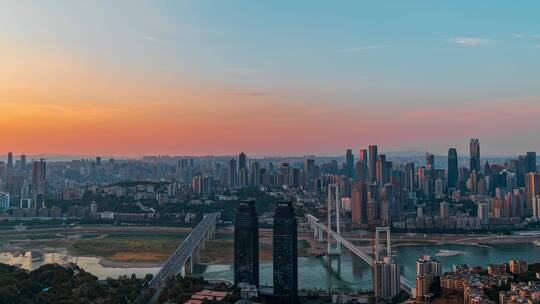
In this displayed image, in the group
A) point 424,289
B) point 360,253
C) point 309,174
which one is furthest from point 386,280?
point 309,174

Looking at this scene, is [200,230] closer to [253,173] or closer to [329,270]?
[329,270]

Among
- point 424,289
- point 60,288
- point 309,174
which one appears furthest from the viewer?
point 309,174

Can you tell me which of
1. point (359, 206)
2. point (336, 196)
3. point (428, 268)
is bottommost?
point (428, 268)

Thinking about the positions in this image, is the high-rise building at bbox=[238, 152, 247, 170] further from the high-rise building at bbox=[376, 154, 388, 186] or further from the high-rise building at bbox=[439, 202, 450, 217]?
the high-rise building at bbox=[439, 202, 450, 217]

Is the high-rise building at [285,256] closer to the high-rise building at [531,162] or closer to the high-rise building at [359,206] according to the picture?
the high-rise building at [359,206]

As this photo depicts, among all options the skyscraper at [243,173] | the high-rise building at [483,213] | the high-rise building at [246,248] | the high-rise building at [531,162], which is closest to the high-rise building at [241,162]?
the skyscraper at [243,173]

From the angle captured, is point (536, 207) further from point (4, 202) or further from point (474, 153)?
point (4, 202)
